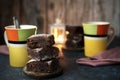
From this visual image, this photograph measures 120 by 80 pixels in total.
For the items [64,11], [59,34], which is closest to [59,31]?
[59,34]

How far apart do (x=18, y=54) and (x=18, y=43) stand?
0.04 metres

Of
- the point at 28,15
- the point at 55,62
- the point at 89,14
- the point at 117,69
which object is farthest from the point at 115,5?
the point at 55,62

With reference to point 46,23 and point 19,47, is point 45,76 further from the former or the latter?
point 46,23

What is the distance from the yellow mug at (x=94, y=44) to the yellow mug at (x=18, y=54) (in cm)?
25

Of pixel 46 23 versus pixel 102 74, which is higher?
pixel 46 23

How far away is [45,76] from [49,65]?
1.3 inches

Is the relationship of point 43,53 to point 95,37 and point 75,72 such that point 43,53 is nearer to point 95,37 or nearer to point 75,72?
point 75,72

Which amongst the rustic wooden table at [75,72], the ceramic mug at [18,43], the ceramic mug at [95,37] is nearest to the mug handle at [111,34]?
the ceramic mug at [95,37]

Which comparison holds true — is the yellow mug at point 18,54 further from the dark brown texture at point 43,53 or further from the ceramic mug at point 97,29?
the ceramic mug at point 97,29

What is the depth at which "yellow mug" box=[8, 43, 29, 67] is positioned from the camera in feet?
2.53

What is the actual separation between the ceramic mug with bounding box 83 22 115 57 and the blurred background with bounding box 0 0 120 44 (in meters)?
0.46

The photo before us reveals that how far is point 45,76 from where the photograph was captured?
68cm

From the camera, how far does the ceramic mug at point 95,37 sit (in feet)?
2.86

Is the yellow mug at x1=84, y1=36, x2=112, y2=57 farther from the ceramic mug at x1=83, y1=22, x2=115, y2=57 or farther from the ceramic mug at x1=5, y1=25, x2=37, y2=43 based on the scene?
the ceramic mug at x1=5, y1=25, x2=37, y2=43
